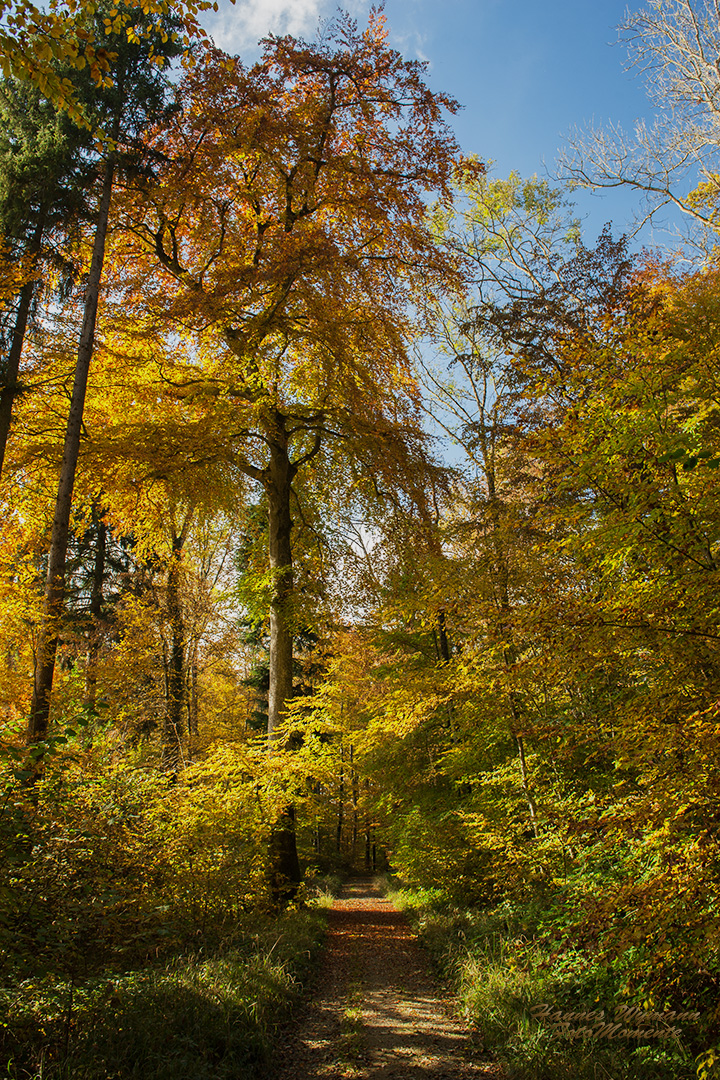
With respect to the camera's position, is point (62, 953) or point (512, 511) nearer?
point (62, 953)

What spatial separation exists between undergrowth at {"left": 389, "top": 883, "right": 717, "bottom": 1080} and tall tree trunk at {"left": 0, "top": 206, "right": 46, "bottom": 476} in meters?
8.80

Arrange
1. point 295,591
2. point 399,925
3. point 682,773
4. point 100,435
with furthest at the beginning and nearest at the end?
point 399,925 → point 295,591 → point 100,435 → point 682,773

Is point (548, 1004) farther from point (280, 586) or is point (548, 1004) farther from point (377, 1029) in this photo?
point (280, 586)

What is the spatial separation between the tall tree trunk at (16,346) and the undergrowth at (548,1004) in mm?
8797

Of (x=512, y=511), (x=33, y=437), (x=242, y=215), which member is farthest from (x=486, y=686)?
(x=242, y=215)

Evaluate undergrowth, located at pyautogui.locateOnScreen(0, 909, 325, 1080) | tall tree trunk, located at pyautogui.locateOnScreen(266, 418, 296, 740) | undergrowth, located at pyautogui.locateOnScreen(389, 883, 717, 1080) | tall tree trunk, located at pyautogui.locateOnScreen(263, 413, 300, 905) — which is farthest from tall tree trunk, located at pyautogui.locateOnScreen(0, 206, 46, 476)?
undergrowth, located at pyautogui.locateOnScreen(389, 883, 717, 1080)

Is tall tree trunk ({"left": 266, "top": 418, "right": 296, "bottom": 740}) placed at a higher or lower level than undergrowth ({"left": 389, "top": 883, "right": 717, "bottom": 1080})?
higher

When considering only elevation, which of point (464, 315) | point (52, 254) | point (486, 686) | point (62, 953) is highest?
point (464, 315)

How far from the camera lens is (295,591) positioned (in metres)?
9.79

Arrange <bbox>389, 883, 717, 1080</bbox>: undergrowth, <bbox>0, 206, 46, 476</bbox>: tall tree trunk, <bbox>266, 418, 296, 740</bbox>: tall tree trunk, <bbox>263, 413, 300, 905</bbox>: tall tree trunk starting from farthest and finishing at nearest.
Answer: <bbox>266, 418, 296, 740</bbox>: tall tree trunk < <bbox>263, 413, 300, 905</bbox>: tall tree trunk < <bbox>0, 206, 46, 476</bbox>: tall tree trunk < <bbox>389, 883, 717, 1080</bbox>: undergrowth

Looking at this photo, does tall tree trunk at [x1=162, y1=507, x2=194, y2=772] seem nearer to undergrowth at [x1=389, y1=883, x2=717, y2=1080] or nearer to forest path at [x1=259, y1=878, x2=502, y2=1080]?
forest path at [x1=259, y1=878, x2=502, y2=1080]

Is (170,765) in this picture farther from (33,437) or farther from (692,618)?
(692,618)

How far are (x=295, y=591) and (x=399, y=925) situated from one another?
752 centimetres

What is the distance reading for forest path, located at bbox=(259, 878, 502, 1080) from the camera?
14.8ft
